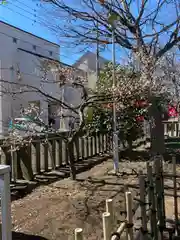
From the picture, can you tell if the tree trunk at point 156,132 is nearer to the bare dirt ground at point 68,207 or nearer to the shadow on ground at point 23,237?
the bare dirt ground at point 68,207

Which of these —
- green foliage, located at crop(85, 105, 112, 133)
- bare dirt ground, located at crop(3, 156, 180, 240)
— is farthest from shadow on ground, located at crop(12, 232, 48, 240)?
green foliage, located at crop(85, 105, 112, 133)

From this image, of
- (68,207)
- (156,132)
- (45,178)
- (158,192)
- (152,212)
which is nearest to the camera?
(152,212)

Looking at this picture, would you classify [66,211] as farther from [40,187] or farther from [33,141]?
[33,141]

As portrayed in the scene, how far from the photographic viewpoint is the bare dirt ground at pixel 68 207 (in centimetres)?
340

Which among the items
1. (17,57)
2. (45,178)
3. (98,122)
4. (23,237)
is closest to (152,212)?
(23,237)

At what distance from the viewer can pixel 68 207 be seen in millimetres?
4168

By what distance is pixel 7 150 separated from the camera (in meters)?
4.99

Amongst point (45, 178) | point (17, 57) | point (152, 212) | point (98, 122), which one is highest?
point (17, 57)

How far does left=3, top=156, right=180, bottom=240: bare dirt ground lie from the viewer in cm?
340

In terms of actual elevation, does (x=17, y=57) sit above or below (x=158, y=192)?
above

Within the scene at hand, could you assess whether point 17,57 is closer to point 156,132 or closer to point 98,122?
point 98,122

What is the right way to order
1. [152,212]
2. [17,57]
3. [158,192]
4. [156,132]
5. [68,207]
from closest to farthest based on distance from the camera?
[152,212], [158,192], [68,207], [156,132], [17,57]

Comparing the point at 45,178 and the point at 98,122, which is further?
the point at 98,122

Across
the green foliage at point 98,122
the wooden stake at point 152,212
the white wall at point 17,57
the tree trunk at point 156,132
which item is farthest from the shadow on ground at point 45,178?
the white wall at point 17,57
